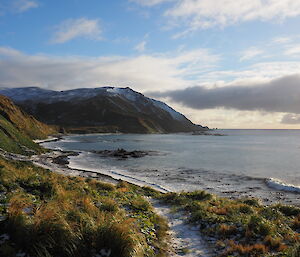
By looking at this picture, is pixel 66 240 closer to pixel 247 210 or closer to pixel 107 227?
pixel 107 227

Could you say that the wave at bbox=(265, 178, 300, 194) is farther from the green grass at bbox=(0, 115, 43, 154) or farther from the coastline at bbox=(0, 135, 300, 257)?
the green grass at bbox=(0, 115, 43, 154)

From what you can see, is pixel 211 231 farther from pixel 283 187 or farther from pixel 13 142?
pixel 13 142

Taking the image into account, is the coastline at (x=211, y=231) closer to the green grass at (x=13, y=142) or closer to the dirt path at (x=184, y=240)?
the dirt path at (x=184, y=240)

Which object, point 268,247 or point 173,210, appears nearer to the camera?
point 268,247

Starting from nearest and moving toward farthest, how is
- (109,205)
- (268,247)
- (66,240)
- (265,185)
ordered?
(66,240), (268,247), (109,205), (265,185)

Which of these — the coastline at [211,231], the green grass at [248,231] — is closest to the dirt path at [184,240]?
the coastline at [211,231]

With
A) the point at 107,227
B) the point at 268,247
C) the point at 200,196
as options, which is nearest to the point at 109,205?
the point at 107,227

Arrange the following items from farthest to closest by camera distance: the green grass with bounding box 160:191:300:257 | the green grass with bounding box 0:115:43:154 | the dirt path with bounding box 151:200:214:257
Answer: the green grass with bounding box 0:115:43:154 → the dirt path with bounding box 151:200:214:257 → the green grass with bounding box 160:191:300:257

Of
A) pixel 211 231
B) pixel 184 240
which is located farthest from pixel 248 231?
pixel 184 240

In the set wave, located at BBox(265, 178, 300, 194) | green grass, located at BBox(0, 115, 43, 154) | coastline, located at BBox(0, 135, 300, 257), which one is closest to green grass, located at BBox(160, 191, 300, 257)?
coastline, located at BBox(0, 135, 300, 257)

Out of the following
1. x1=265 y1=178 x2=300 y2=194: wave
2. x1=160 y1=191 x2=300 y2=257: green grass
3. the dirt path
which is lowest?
x1=265 y1=178 x2=300 y2=194: wave

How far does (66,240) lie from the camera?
681 cm

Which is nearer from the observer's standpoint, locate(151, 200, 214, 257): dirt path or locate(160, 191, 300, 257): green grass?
locate(160, 191, 300, 257): green grass

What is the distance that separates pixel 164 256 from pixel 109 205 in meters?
4.11
